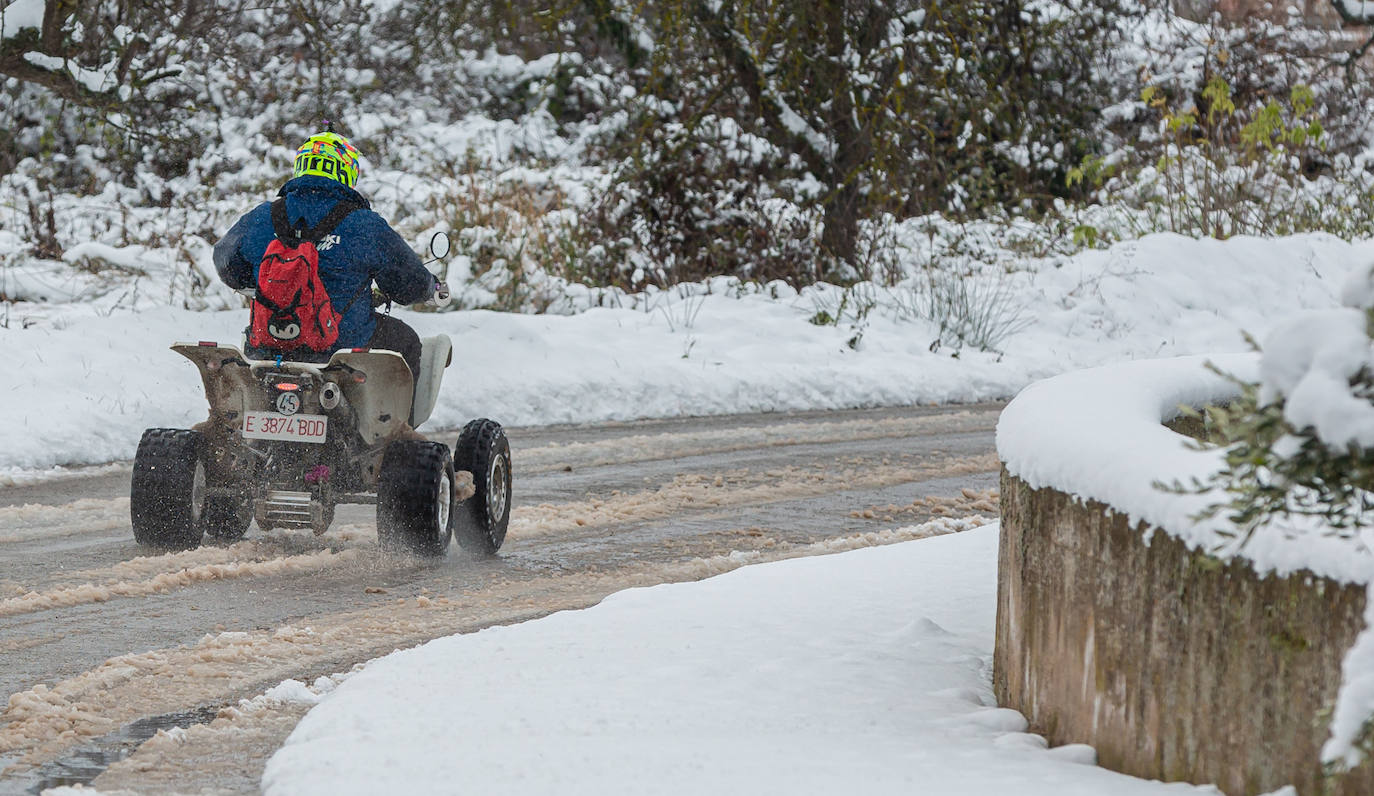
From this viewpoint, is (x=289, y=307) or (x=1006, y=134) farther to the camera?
(x=1006, y=134)

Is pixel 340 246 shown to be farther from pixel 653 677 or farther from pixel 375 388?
pixel 653 677

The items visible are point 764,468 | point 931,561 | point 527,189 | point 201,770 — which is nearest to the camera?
→ point 201,770

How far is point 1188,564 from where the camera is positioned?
292cm

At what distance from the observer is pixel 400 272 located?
255 inches

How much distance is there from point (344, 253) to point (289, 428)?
77cm

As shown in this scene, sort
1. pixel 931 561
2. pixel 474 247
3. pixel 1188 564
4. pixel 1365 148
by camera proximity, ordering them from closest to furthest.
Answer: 1. pixel 1188 564
2. pixel 931 561
3. pixel 474 247
4. pixel 1365 148

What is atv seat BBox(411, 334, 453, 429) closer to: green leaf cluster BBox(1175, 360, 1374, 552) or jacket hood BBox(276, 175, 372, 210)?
jacket hood BBox(276, 175, 372, 210)

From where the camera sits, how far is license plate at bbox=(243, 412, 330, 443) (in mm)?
6117

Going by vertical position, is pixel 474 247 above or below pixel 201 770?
above

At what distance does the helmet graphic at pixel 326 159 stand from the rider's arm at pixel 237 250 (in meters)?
0.27

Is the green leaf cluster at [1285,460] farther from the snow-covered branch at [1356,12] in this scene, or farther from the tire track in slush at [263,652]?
the snow-covered branch at [1356,12]

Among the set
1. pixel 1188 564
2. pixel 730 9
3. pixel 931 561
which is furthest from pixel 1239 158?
pixel 1188 564

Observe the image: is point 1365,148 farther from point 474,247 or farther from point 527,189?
point 474,247

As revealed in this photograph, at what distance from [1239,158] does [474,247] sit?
9.72 meters
